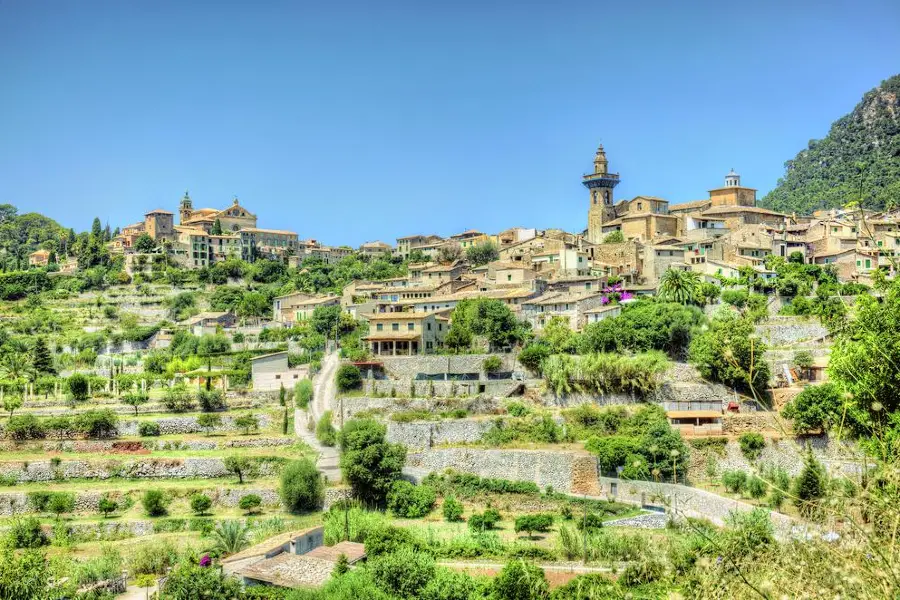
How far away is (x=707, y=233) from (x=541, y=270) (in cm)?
1176

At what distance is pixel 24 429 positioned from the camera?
39.0 metres

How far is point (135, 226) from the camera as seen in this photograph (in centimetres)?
8850

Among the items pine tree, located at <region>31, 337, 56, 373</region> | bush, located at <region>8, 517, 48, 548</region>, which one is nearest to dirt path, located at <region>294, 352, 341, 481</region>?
bush, located at <region>8, 517, 48, 548</region>

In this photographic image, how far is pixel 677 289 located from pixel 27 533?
32141 mm

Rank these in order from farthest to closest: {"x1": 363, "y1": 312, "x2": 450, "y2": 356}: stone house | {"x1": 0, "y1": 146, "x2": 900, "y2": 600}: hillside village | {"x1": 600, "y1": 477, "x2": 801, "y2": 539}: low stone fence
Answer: {"x1": 363, "y1": 312, "x2": 450, "y2": 356}: stone house → {"x1": 600, "y1": 477, "x2": 801, "y2": 539}: low stone fence → {"x1": 0, "y1": 146, "x2": 900, "y2": 600}: hillside village

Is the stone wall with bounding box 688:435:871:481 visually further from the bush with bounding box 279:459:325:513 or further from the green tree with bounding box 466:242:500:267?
the green tree with bounding box 466:242:500:267

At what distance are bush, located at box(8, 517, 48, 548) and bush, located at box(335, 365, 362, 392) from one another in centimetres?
1512

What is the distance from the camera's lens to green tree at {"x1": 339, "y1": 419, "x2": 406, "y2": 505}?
34031 mm

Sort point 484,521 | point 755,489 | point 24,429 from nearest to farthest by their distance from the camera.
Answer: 1. point 755,489
2. point 484,521
3. point 24,429

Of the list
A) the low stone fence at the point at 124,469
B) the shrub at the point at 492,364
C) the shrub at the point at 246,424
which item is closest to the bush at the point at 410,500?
the low stone fence at the point at 124,469

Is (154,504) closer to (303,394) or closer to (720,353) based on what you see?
(303,394)

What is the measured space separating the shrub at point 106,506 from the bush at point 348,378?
12121 millimetres

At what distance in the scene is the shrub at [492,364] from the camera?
41.8 m

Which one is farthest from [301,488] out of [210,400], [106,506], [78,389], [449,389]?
[78,389]
